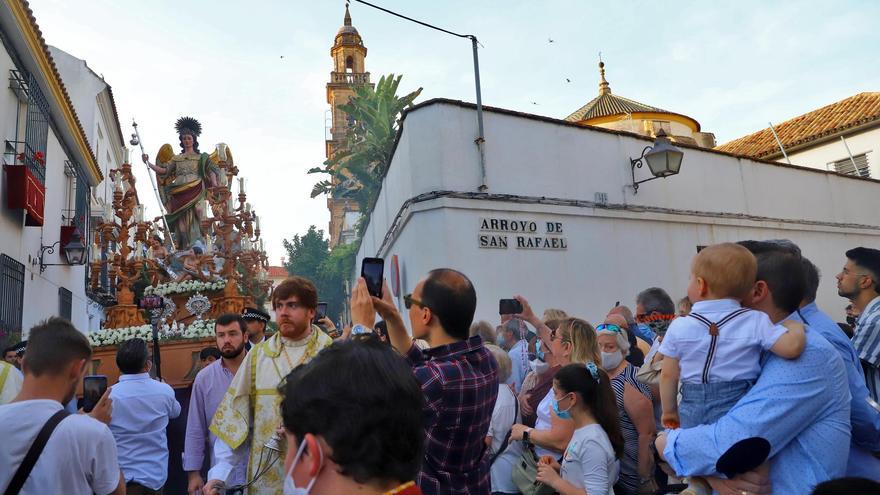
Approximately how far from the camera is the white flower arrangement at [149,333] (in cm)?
985

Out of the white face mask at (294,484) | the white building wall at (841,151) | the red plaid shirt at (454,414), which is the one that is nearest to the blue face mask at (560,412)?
the red plaid shirt at (454,414)

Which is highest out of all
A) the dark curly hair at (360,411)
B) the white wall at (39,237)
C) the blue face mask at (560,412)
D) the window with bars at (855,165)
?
the window with bars at (855,165)

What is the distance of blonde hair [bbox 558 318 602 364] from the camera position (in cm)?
432

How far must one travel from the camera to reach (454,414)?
274 centimetres

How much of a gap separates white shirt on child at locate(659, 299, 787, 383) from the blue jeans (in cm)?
2

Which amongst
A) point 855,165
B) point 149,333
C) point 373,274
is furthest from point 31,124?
point 855,165

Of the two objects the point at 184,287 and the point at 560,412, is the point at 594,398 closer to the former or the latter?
the point at 560,412

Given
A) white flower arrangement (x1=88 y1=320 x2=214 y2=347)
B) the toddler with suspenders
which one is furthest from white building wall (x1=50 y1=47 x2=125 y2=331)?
the toddler with suspenders

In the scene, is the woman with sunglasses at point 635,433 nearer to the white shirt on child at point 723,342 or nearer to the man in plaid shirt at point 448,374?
the man in plaid shirt at point 448,374

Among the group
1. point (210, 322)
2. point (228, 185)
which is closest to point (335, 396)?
point (210, 322)

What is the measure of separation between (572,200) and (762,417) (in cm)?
940

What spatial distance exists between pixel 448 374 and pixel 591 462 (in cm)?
135

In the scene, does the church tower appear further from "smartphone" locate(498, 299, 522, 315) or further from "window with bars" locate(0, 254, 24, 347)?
"smartphone" locate(498, 299, 522, 315)

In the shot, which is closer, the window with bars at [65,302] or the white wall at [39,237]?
the white wall at [39,237]
